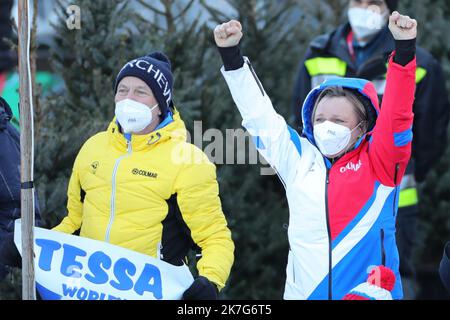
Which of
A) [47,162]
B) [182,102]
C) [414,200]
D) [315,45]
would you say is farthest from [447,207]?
[47,162]

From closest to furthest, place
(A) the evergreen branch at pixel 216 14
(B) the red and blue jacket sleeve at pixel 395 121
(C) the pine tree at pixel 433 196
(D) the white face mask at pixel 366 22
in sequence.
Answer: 1. (B) the red and blue jacket sleeve at pixel 395 121
2. (D) the white face mask at pixel 366 22
3. (A) the evergreen branch at pixel 216 14
4. (C) the pine tree at pixel 433 196

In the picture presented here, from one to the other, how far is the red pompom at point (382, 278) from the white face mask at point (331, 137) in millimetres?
549

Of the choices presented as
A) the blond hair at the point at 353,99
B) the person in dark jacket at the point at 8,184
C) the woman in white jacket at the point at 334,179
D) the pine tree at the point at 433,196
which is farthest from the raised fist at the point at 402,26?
the pine tree at the point at 433,196

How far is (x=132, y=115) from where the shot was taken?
466 cm

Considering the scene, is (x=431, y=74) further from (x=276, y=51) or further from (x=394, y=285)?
(x=394, y=285)

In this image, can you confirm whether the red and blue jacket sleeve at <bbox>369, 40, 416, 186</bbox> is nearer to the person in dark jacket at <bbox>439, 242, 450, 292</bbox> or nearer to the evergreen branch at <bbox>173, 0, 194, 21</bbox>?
the person in dark jacket at <bbox>439, 242, 450, 292</bbox>

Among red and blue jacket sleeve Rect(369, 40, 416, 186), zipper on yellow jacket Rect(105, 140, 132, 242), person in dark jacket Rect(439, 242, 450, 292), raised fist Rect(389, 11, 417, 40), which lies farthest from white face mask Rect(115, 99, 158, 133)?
person in dark jacket Rect(439, 242, 450, 292)

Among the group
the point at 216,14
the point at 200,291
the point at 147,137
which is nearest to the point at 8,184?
the point at 147,137

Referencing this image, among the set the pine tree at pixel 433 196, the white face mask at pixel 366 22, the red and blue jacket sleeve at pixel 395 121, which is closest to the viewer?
the red and blue jacket sleeve at pixel 395 121

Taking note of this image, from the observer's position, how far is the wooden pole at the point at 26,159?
4.05 m

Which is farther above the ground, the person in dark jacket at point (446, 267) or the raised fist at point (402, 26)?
the raised fist at point (402, 26)

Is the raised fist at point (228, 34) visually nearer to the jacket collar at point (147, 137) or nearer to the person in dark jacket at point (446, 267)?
the jacket collar at point (147, 137)

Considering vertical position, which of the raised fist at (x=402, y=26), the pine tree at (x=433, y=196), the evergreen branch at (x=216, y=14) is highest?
the evergreen branch at (x=216, y=14)

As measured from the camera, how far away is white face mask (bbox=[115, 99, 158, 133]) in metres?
4.66
